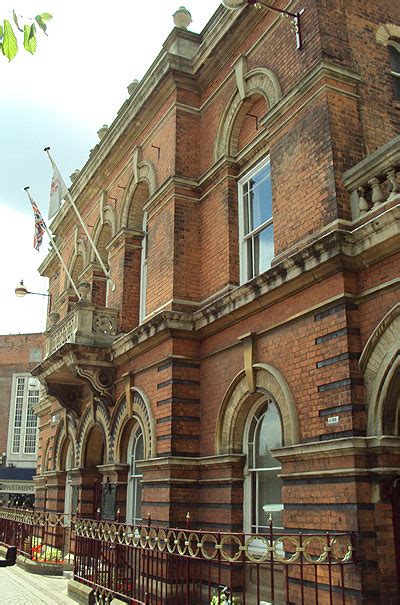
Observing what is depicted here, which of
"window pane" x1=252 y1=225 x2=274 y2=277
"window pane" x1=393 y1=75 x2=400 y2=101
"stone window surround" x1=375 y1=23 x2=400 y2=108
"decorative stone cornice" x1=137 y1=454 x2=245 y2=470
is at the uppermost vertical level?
"stone window surround" x1=375 y1=23 x2=400 y2=108

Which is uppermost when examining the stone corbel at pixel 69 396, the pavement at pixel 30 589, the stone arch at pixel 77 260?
the stone arch at pixel 77 260

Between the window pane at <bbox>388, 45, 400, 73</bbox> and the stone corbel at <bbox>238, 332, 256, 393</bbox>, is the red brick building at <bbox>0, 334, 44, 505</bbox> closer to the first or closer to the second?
the stone corbel at <bbox>238, 332, 256, 393</bbox>

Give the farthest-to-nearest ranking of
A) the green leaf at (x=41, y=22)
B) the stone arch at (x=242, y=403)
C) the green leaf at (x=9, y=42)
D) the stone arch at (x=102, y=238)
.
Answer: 1. the stone arch at (x=102, y=238)
2. the stone arch at (x=242, y=403)
3. the green leaf at (x=41, y=22)
4. the green leaf at (x=9, y=42)

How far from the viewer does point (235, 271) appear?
38.8 feet

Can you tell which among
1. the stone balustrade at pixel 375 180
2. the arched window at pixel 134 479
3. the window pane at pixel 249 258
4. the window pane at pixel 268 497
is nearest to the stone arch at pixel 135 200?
the window pane at pixel 249 258

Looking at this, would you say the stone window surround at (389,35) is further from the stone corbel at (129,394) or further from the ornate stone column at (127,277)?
the stone corbel at (129,394)

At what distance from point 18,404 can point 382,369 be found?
34426 mm

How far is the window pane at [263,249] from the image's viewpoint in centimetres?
1110

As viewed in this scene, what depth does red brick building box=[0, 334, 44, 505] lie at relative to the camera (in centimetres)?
3706

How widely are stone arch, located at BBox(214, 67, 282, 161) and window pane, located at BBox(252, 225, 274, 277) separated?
2041mm

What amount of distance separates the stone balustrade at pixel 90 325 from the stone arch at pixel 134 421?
1538mm

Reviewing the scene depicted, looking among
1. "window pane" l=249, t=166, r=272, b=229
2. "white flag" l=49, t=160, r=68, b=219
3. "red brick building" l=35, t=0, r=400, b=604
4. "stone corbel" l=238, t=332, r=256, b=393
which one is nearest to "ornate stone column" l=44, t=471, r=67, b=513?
"red brick building" l=35, t=0, r=400, b=604

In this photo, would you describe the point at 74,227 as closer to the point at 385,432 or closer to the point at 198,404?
the point at 198,404

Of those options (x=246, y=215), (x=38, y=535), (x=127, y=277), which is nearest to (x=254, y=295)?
(x=246, y=215)
